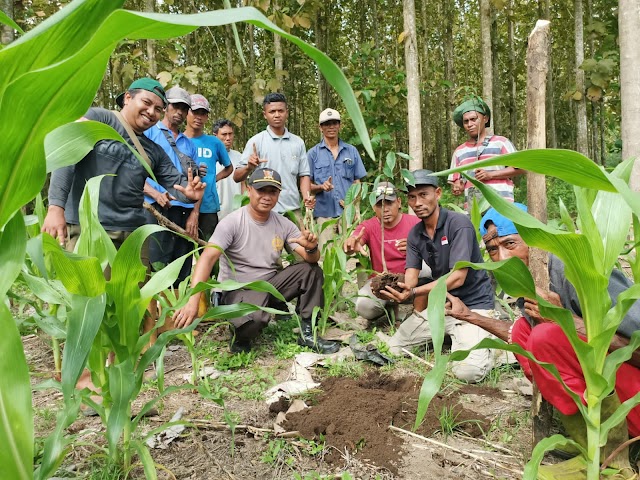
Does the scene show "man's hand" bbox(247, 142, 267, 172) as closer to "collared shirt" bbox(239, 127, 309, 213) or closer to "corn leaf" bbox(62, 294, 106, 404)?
"collared shirt" bbox(239, 127, 309, 213)

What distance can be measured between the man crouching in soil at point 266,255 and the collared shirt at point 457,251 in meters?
0.84

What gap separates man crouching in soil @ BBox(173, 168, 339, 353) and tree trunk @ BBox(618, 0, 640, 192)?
3.23 meters

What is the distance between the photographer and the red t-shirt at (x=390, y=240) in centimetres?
428

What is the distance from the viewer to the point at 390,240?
14.1 ft

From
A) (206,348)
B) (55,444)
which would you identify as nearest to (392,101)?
(206,348)

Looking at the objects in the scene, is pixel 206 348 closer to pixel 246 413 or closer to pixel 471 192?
pixel 246 413

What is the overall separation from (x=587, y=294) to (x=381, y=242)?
2.43 m

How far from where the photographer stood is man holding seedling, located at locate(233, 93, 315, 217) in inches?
185

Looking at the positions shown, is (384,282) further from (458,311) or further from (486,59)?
(486,59)

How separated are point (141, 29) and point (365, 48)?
958 centimetres

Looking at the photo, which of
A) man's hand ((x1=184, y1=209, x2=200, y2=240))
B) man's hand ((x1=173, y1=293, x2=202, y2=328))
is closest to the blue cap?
man's hand ((x1=173, y1=293, x2=202, y2=328))

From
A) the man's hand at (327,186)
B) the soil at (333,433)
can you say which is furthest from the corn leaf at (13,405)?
the man's hand at (327,186)

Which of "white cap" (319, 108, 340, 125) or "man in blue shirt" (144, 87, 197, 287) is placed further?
"white cap" (319, 108, 340, 125)

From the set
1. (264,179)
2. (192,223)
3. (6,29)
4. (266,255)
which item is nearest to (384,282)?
(266,255)
